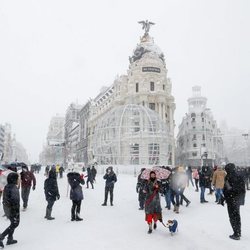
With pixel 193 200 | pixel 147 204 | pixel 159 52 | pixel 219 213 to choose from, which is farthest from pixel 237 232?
pixel 159 52

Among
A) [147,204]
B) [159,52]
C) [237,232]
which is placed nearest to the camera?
[237,232]

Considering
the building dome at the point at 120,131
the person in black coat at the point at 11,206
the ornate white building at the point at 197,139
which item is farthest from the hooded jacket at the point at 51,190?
the ornate white building at the point at 197,139

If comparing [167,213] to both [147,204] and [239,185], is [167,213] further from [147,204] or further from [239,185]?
[239,185]

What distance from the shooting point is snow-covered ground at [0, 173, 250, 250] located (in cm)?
753

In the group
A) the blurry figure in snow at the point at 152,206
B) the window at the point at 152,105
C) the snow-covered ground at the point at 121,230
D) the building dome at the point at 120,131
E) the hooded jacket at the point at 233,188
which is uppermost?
the window at the point at 152,105

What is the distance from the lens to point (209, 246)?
7469mm

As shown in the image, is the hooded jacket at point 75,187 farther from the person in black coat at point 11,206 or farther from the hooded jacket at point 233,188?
the hooded jacket at point 233,188

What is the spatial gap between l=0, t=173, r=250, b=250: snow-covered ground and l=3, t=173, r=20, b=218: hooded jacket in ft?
2.74

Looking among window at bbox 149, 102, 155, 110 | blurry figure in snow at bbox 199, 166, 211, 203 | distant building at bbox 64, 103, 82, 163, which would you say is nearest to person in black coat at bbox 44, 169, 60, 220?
blurry figure in snow at bbox 199, 166, 211, 203

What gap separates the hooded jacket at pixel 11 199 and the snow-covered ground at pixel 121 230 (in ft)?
2.74

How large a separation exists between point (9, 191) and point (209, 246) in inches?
208

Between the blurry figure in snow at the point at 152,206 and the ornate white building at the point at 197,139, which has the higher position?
the ornate white building at the point at 197,139

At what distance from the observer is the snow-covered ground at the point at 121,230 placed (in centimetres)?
753

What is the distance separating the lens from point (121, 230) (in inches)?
357
